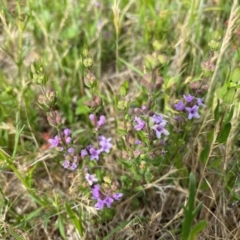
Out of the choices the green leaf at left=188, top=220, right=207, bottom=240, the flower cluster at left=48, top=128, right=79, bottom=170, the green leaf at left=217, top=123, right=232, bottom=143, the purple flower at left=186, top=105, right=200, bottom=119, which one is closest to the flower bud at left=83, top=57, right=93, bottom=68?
→ the flower cluster at left=48, top=128, right=79, bottom=170

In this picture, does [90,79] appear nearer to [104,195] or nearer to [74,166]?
[74,166]

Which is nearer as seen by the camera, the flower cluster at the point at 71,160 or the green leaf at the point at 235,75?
the green leaf at the point at 235,75

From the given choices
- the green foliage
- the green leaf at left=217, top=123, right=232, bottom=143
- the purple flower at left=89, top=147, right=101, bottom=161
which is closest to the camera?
the green foliage

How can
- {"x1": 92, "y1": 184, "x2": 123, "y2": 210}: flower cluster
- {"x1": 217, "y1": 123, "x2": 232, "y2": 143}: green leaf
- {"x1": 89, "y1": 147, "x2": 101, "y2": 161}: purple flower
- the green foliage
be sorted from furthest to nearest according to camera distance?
1. {"x1": 89, "y1": 147, "x2": 101, "y2": 161}: purple flower
2. {"x1": 92, "y1": 184, "x2": 123, "y2": 210}: flower cluster
3. {"x1": 217, "y1": 123, "x2": 232, "y2": 143}: green leaf
4. the green foliage

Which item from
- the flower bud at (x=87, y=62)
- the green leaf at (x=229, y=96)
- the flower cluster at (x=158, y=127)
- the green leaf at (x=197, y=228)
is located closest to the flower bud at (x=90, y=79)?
the flower bud at (x=87, y=62)

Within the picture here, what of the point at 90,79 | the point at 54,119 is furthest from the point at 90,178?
the point at 90,79

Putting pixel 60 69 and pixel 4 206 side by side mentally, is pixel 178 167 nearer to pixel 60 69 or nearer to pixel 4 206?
pixel 4 206

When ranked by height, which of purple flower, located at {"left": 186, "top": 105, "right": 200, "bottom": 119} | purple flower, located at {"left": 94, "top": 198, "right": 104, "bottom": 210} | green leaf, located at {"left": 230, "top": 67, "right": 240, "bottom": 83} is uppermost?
green leaf, located at {"left": 230, "top": 67, "right": 240, "bottom": 83}

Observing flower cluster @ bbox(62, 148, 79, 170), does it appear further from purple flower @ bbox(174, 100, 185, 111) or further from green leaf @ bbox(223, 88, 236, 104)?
green leaf @ bbox(223, 88, 236, 104)

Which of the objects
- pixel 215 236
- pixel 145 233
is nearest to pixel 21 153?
pixel 145 233

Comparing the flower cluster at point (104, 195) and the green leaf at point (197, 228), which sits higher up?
the green leaf at point (197, 228)

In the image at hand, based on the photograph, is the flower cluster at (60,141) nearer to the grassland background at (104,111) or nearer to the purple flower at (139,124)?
the grassland background at (104,111)
